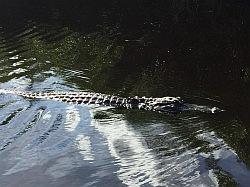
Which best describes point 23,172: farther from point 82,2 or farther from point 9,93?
point 82,2

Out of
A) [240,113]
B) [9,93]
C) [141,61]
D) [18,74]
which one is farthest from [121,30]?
[240,113]

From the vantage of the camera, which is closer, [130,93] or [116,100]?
[116,100]

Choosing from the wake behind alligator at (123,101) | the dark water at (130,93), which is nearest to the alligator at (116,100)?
the wake behind alligator at (123,101)

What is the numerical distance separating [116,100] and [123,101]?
0.62ft

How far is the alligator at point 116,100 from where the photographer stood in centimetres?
1089

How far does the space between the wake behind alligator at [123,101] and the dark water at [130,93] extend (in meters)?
0.19

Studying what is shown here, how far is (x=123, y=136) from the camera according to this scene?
9.73m

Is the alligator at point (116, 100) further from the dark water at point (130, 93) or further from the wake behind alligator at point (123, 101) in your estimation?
the dark water at point (130, 93)

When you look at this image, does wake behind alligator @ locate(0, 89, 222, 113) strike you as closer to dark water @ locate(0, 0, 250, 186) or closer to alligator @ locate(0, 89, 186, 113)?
alligator @ locate(0, 89, 186, 113)

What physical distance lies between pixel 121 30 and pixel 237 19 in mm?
4904

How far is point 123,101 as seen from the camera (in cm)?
1149

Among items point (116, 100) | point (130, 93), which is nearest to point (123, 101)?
point (116, 100)

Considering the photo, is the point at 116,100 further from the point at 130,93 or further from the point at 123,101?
the point at 130,93

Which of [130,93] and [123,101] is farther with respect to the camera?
[130,93]
